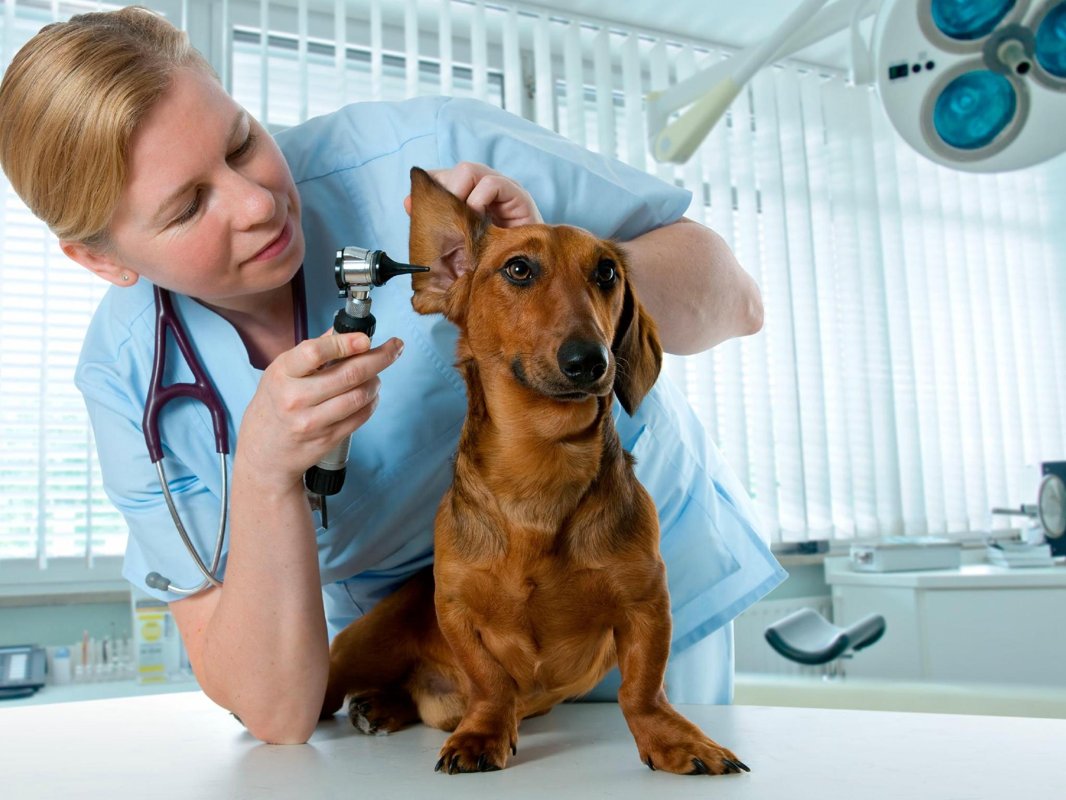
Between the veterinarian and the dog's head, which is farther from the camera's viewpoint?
the veterinarian

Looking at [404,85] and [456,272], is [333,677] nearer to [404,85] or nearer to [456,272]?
[456,272]

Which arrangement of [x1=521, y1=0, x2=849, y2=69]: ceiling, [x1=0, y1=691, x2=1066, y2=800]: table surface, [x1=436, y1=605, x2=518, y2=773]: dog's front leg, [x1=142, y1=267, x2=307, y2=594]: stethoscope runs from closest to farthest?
[x1=0, y1=691, x2=1066, y2=800]: table surface < [x1=436, y1=605, x2=518, y2=773]: dog's front leg < [x1=142, y1=267, x2=307, y2=594]: stethoscope < [x1=521, y1=0, x2=849, y2=69]: ceiling

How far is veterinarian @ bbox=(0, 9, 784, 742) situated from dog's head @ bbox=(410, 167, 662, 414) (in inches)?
2.1

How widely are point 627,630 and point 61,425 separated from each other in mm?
2557

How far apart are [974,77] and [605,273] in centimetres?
129

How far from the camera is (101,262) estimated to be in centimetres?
100

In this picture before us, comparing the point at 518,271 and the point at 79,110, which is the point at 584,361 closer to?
the point at 518,271

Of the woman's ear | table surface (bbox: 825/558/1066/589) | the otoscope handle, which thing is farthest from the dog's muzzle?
table surface (bbox: 825/558/1066/589)

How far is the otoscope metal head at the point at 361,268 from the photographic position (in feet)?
2.38

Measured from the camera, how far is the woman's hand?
851 millimetres

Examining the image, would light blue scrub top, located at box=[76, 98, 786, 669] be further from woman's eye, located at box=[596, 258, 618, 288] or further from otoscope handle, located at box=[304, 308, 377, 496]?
woman's eye, located at box=[596, 258, 618, 288]

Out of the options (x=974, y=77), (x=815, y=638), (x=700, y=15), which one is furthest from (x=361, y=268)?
(x=700, y=15)

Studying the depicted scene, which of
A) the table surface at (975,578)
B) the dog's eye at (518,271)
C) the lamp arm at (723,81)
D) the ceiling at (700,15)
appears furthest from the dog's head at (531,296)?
the ceiling at (700,15)

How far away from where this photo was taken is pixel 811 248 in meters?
3.95
